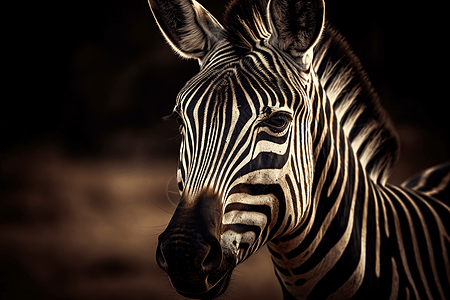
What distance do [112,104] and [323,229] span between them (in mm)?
8599

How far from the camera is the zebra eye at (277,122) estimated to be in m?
1.45

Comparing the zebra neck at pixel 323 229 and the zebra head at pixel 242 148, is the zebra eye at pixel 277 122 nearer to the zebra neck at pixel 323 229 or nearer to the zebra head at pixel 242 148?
the zebra head at pixel 242 148

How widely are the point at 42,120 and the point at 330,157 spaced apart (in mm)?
9242

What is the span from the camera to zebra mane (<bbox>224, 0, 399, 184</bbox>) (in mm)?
2123

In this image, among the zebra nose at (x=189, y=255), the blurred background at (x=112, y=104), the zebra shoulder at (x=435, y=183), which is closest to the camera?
the zebra nose at (x=189, y=255)

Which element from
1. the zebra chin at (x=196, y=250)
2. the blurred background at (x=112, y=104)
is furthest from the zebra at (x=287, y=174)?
the blurred background at (x=112, y=104)

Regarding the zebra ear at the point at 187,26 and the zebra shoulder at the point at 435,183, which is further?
the zebra shoulder at the point at 435,183

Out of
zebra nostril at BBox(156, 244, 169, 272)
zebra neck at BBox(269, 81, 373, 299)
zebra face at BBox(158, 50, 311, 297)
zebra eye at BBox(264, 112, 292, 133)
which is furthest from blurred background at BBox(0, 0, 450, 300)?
zebra nostril at BBox(156, 244, 169, 272)

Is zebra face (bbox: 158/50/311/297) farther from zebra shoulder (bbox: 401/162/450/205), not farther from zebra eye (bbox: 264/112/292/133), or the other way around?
zebra shoulder (bbox: 401/162/450/205)

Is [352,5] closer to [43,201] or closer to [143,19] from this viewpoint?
[143,19]

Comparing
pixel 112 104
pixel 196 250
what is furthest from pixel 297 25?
pixel 112 104

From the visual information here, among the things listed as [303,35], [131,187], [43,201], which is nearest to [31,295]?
[43,201]

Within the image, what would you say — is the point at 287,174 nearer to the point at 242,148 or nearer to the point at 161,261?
the point at 242,148

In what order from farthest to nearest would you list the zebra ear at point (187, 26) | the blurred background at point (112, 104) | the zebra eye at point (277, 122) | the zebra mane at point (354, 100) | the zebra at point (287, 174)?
the blurred background at point (112, 104), the zebra mane at point (354, 100), the zebra ear at point (187, 26), the zebra eye at point (277, 122), the zebra at point (287, 174)
